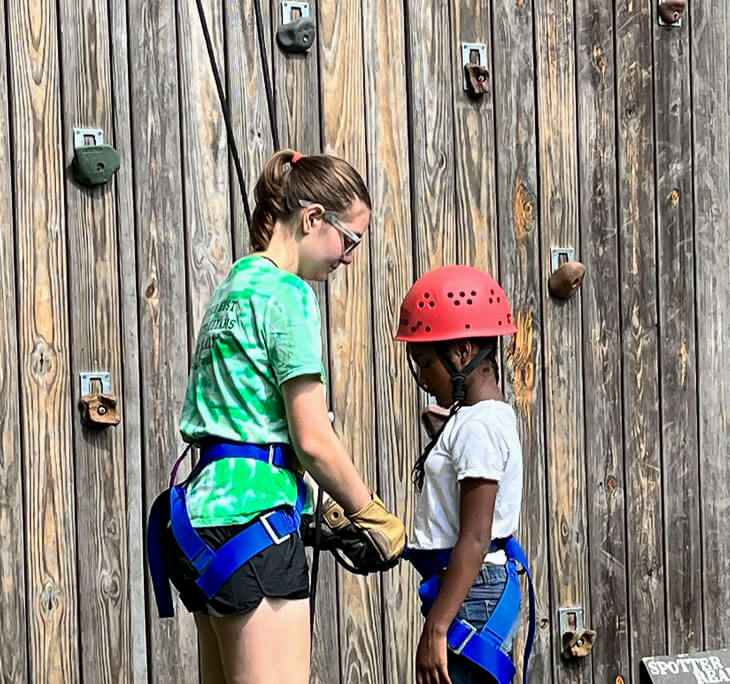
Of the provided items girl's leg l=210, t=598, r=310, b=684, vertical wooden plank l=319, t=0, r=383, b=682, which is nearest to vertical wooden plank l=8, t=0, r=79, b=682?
vertical wooden plank l=319, t=0, r=383, b=682

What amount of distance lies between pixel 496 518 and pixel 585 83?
7.07ft

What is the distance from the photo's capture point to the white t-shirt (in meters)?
3.23

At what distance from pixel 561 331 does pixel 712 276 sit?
73 cm

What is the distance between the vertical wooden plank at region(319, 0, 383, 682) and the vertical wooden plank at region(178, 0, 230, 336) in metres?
0.38

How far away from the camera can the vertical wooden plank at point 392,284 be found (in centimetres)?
454

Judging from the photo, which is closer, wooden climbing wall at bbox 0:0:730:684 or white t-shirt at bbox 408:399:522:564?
white t-shirt at bbox 408:399:522:564

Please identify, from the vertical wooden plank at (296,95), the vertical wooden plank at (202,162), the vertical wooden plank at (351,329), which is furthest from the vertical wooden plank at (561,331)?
the vertical wooden plank at (202,162)

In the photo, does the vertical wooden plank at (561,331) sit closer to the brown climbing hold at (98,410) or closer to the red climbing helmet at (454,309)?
the red climbing helmet at (454,309)

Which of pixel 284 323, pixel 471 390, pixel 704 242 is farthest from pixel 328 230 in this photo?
pixel 704 242

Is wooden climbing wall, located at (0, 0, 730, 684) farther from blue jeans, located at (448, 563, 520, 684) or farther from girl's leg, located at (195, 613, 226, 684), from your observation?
blue jeans, located at (448, 563, 520, 684)

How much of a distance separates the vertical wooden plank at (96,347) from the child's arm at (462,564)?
131cm

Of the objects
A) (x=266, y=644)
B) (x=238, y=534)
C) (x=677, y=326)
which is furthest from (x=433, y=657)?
(x=677, y=326)

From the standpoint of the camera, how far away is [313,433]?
2.88 meters

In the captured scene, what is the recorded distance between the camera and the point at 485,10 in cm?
473
